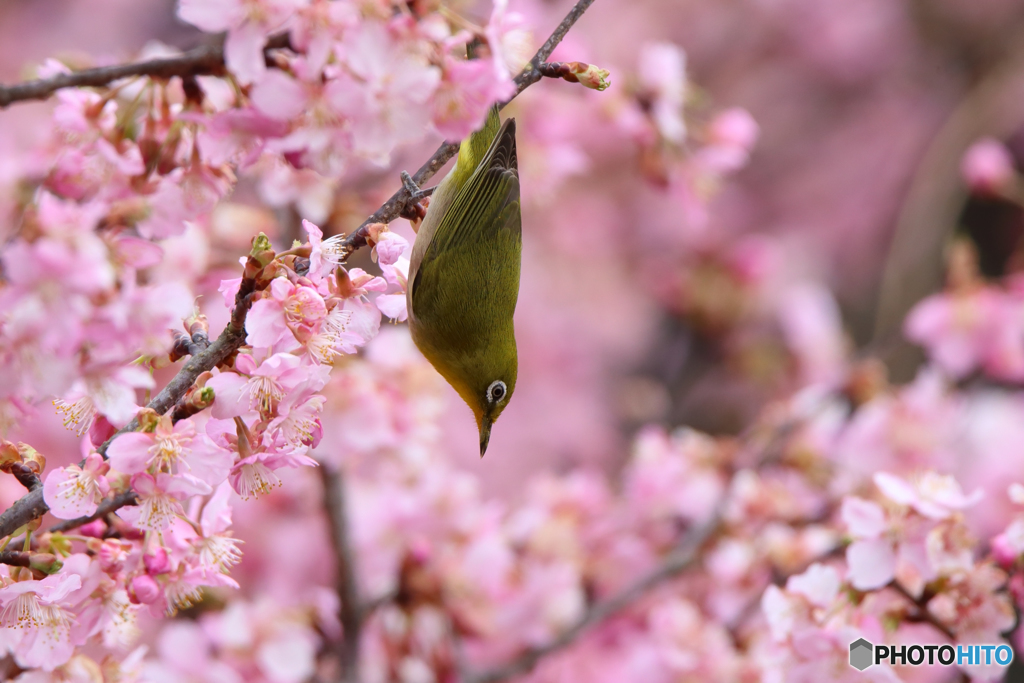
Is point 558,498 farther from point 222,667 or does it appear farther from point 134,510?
point 134,510

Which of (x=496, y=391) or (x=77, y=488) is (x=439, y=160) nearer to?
(x=496, y=391)

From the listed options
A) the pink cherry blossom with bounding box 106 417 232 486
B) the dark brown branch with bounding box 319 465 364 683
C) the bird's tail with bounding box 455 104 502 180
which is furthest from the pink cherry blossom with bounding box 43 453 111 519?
the dark brown branch with bounding box 319 465 364 683

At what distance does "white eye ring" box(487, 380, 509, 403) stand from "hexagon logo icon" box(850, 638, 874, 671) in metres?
0.75

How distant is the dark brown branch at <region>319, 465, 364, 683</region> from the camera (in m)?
2.05

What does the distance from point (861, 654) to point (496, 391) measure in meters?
0.78

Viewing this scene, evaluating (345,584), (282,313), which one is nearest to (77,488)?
(282,313)

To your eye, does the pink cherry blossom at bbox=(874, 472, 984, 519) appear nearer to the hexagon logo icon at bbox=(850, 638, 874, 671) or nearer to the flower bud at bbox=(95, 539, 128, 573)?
the hexagon logo icon at bbox=(850, 638, 874, 671)

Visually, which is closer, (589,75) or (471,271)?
(589,75)

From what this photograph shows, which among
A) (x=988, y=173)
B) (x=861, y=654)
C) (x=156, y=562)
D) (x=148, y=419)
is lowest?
(x=861, y=654)

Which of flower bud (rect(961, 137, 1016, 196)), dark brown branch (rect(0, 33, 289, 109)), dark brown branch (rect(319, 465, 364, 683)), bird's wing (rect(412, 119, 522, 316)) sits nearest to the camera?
dark brown branch (rect(0, 33, 289, 109))

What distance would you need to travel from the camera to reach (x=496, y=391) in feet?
4.86

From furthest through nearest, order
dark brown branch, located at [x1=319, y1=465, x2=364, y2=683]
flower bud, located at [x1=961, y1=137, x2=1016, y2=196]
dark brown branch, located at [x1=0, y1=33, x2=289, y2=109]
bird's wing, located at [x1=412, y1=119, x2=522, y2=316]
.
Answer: flower bud, located at [x1=961, y1=137, x2=1016, y2=196]
dark brown branch, located at [x1=319, y1=465, x2=364, y2=683]
bird's wing, located at [x1=412, y1=119, x2=522, y2=316]
dark brown branch, located at [x1=0, y1=33, x2=289, y2=109]

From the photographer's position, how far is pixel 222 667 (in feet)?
6.42

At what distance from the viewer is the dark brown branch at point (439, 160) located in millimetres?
1103
